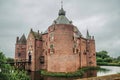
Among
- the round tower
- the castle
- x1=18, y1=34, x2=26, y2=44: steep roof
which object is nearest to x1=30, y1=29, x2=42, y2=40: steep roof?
the castle

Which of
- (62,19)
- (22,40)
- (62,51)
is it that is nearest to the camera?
(62,51)

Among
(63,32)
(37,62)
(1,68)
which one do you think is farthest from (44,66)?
(1,68)

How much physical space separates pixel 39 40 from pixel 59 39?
859 centimetres

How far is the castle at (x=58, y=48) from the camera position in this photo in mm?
25953

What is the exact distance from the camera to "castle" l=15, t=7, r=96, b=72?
26.0m

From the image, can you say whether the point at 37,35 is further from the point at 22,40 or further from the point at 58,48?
the point at 58,48

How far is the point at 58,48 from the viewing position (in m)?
26.1

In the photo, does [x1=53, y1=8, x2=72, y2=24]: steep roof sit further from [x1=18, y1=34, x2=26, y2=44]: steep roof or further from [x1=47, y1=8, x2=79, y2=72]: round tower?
[x1=18, y1=34, x2=26, y2=44]: steep roof

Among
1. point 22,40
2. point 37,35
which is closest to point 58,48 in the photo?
point 37,35

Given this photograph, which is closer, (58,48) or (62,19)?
(58,48)

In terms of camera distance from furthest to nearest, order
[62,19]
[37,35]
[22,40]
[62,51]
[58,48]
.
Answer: [22,40]
[37,35]
[62,19]
[58,48]
[62,51]

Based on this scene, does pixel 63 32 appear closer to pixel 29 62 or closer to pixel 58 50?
pixel 58 50

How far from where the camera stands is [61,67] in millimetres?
25453

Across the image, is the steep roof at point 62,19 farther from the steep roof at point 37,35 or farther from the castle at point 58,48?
the steep roof at point 37,35
